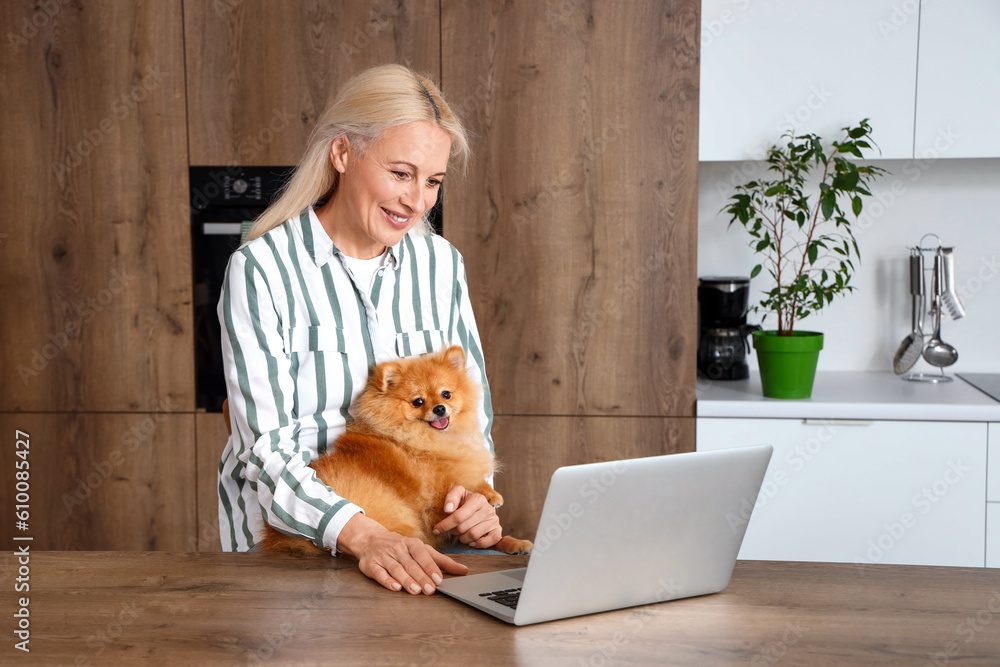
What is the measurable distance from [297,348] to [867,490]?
171 cm

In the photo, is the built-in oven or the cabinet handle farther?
the built-in oven

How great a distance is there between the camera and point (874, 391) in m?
2.58

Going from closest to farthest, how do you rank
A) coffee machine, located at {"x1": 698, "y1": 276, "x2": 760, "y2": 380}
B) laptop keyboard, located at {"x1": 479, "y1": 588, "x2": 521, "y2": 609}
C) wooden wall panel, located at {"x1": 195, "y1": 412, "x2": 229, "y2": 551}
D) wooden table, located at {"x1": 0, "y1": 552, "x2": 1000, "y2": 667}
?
wooden table, located at {"x1": 0, "y1": 552, "x2": 1000, "y2": 667}, laptop keyboard, located at {"x1": 479, "y1": 588, "x2": 521, "y2": 609}, wooden wall panel, located at {"x1": 195, "y1": 412, "x2": 229, "y2": 551}, coffee machine, located at {"x1": 698, "y1": 276, "x2": 760, "y2": 380}

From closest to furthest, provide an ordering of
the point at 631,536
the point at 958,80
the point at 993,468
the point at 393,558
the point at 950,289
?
the point at 631,536
the point at 393,558
the point at 993,468
the point at 958,80
the point at 950,289

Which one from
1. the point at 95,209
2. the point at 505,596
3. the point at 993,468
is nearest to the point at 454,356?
the point at 505,596

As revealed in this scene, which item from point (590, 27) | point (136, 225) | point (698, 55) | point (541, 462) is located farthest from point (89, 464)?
point (698, 55)

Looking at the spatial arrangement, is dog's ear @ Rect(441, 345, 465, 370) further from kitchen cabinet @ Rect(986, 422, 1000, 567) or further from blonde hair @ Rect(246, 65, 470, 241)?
kitchen cabinet @ Rect(986, 422, 1000, 567)

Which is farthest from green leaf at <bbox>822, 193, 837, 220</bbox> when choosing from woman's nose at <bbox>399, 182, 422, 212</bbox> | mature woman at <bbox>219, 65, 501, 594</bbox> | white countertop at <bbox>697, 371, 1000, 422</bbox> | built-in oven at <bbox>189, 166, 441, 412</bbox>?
woman's nose at <bbox>399, 182, 422, 212</bbox>

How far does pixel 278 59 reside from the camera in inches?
97.9

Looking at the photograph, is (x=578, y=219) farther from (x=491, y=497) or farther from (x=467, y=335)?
(x=491, y=497)

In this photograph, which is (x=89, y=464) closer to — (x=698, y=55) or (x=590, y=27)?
(x=590, y=27)

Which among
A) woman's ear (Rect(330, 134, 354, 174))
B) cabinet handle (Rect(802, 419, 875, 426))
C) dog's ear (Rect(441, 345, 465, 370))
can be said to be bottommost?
cabinet handle (Rect(802, 419, 875, 426))

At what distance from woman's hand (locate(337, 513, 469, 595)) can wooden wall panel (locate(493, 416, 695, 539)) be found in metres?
1.31

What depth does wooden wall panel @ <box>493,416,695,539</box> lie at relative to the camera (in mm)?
2502
